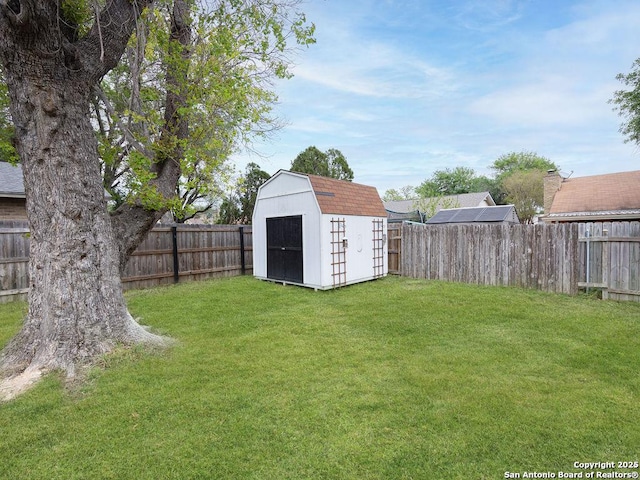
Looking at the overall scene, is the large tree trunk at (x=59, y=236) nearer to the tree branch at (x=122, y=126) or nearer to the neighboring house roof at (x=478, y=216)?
the tree branch at (x=122, y=126)

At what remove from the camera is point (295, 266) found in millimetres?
8094

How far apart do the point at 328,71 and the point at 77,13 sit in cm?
599

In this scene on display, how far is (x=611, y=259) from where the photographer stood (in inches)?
244

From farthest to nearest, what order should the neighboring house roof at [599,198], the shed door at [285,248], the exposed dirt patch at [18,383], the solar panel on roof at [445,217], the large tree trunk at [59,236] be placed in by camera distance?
the solar panel on roof at [445,217], the neighboring house roof at [599,198], the shed door at [285,248], the large tree trunk at [59,236], the exposed dirt patch at [18,383]

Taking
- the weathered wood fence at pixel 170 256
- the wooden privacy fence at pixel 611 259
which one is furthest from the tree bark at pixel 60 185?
the wooden privacy fence at pixel 611 259

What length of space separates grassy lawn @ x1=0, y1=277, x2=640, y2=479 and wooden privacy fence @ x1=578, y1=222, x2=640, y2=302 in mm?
1518

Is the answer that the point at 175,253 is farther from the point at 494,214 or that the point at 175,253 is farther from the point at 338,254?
the point at 494,214

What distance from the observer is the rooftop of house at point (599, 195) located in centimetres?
1307

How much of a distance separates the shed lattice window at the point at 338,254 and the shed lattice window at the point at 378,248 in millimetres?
1406

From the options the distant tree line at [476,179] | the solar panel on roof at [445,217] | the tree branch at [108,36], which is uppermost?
the distant tree line at [476,179]

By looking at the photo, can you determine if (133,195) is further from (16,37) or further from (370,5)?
(370,5)

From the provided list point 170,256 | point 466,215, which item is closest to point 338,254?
point 170,256

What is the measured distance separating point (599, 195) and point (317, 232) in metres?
→ 14.3

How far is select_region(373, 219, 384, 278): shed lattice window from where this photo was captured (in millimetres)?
9094
